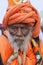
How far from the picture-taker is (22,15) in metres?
1.67

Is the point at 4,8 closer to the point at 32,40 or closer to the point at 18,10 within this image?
the point at 18,10

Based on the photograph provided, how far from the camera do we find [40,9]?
175 cm

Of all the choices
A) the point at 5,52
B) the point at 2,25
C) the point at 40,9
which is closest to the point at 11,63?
the point at 5,52

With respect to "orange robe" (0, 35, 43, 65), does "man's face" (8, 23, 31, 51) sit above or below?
above

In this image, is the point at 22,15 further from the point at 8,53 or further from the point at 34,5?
the point at 8,53

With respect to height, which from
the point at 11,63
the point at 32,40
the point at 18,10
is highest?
the point at 18,10

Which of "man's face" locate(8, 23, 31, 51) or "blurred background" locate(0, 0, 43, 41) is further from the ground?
"blurred background" locate(0, 0, 43, 41)

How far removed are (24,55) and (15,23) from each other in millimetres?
178

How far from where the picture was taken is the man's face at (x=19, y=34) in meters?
1.70

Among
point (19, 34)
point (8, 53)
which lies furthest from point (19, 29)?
point (8, 53)

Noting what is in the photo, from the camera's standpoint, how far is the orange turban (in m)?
1.66

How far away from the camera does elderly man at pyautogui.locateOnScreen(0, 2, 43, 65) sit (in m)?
1.69

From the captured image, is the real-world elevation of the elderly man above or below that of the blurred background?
below

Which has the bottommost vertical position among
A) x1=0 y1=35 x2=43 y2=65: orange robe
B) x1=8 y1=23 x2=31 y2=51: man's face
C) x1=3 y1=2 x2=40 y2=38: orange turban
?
x1=0 y1=35 x2=43 y2=65: orange robe
